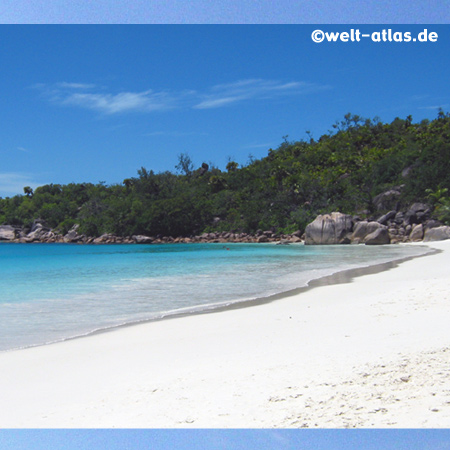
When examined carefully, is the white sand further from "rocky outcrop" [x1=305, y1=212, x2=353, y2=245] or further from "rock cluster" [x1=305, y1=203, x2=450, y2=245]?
"rocky outcrop" [x1=305, y1=212, x2=353, y2=245]

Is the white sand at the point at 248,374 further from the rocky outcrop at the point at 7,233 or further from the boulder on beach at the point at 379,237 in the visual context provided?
the rocky outcrop at the point at 7,233

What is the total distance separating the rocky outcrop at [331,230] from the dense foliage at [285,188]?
6.30 m

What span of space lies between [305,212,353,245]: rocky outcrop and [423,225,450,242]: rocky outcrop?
16.9 ft

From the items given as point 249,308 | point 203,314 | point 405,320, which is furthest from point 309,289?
point 405,320

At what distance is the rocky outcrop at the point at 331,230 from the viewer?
32.0 m

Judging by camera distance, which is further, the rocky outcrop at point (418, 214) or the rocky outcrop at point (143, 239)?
the rocky outcrop at point (143, 239)

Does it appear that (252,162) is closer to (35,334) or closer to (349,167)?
(349,167)

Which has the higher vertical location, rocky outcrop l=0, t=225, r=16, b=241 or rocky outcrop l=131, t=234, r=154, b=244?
rocky outcrop l=0, t=225, r=16, b=241

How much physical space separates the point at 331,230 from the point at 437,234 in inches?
269

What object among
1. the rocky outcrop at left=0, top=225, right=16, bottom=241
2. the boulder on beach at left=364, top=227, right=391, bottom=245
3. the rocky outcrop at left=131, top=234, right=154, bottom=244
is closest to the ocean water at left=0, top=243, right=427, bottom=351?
the boulder on beach at left=364, top=227, right=391, bottom=245

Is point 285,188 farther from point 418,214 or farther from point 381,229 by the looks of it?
point 381,229

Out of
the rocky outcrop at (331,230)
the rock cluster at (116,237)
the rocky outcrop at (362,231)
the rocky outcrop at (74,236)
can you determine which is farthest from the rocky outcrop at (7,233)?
the rocky outcrop at (362,231)

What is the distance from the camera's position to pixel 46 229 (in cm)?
6919

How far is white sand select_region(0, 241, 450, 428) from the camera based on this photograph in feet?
9.12
